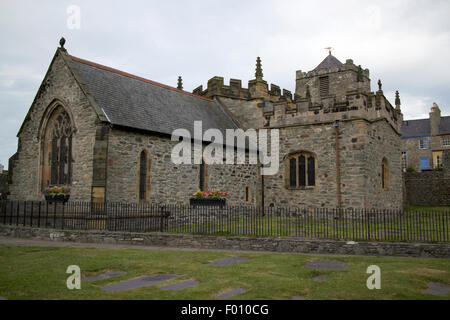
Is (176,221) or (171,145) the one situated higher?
(171,145)

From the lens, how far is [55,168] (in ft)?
61.2

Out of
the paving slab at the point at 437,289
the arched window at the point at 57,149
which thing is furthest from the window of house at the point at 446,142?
the paving slab at the point at 437,289

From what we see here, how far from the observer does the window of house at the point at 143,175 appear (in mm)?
18094

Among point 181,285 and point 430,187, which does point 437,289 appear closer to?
point 181,285

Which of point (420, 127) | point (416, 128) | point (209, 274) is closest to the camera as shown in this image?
point (209, 274)

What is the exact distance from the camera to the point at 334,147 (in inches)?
824

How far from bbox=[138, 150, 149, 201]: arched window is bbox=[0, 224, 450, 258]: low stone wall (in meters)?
4.48

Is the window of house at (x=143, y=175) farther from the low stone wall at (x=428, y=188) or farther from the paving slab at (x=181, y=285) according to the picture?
the low stone wall at (x=428, y=188)

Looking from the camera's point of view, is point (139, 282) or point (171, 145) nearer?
point (139, 282)

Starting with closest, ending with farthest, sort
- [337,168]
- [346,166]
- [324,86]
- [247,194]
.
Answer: [346,166] → [337,168] → [247,194] → [324,86]

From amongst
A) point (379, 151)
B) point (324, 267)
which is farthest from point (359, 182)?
point (324, 267)

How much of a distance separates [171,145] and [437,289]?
14.8 m

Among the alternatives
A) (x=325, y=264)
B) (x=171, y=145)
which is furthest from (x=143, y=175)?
(x=325, y=264)
